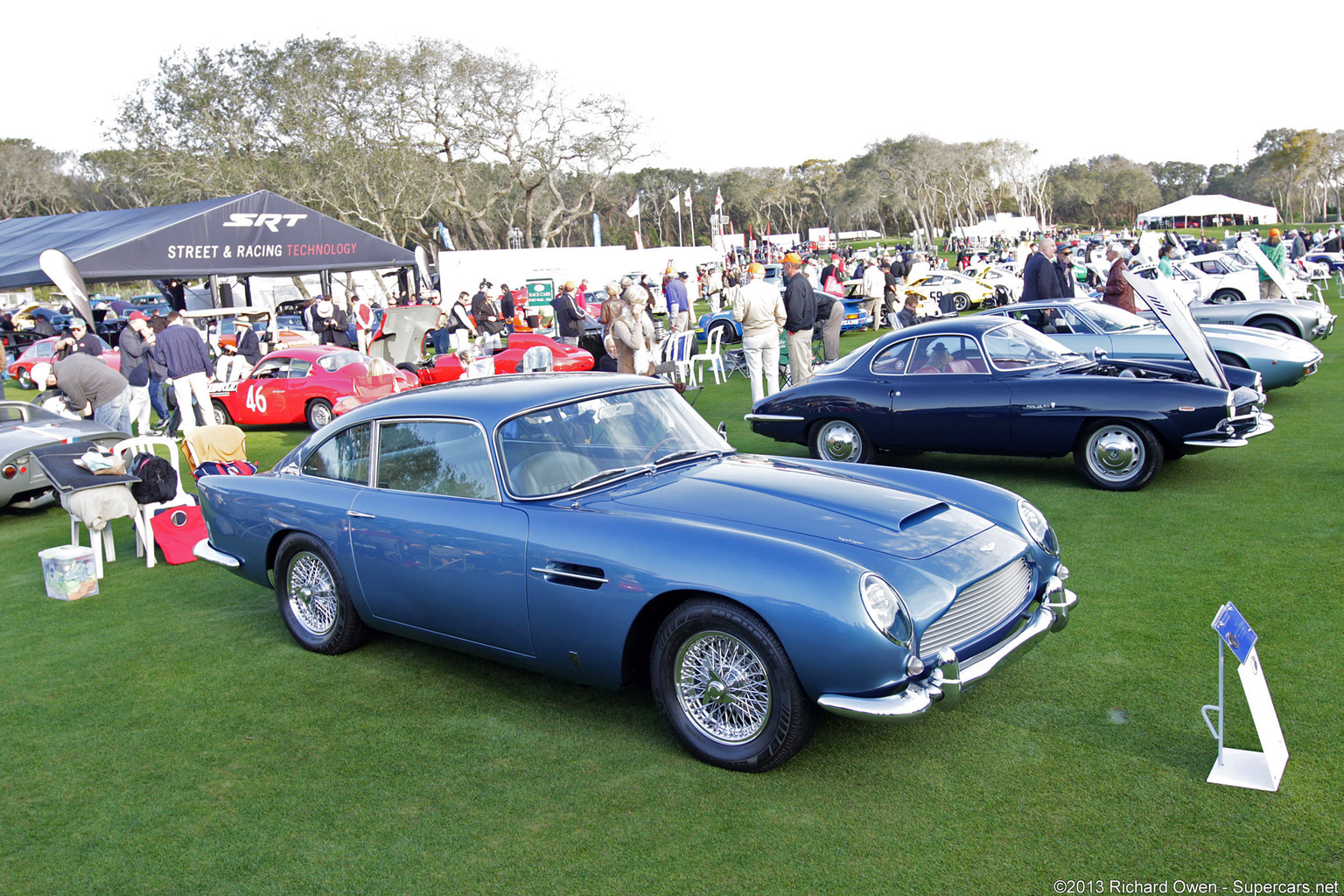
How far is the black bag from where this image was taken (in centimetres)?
746

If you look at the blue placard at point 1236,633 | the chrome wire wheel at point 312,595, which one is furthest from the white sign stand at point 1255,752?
the chrome wire wheel at point 312,595

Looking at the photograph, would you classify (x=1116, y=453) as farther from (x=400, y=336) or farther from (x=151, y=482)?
(x=400, y=336)

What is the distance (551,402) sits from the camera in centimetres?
465

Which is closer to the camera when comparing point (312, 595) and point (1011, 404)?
point (312, 595)

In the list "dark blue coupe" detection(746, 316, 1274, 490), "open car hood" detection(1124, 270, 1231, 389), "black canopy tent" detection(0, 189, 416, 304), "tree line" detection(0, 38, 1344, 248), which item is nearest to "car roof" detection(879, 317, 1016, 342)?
"dark blue coupe" detection(746, 316, 1274, 490)

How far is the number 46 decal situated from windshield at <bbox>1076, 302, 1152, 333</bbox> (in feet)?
39.0

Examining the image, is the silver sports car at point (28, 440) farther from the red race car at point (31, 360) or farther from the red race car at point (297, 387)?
the red race car at point (31, 360)

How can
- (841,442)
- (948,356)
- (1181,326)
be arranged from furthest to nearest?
1. (841,442)
2. (948,356)
3. (1181,326)

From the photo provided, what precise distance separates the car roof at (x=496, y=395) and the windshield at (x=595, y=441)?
61mm

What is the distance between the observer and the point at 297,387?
14586mm

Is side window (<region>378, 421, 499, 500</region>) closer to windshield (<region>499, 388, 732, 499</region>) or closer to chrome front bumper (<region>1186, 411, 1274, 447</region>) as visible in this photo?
windshield (<region>499, 388, 732, 499</region>)

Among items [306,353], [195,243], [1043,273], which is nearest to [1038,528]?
[1043,273]

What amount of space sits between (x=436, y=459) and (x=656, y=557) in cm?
156

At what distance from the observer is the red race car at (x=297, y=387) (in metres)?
14.6
